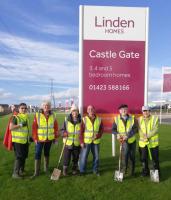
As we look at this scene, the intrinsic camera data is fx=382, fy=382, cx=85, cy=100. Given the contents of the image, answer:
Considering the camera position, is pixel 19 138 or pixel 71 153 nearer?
pixel 19 138

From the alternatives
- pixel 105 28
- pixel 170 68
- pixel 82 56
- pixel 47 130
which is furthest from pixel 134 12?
pixel 170 68

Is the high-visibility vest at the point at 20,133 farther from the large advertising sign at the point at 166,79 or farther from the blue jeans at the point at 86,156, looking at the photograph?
the large advertising sign at the point at 166,79

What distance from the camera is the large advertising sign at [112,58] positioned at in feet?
38.3

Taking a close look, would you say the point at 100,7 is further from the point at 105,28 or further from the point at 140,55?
the point at 140,55

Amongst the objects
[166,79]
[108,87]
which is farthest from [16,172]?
[166,79]

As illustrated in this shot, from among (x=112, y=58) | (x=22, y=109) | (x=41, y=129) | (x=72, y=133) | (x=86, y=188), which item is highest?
(x=112, y=58)

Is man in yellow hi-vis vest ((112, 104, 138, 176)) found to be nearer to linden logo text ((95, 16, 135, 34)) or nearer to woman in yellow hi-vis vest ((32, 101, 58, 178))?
woman in yellow hi-vis vest ((32, 101, 58, 178))

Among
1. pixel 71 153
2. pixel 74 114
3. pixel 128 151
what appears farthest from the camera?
pixel 71 153

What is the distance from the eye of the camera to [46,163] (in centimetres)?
1012

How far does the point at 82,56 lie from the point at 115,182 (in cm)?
421

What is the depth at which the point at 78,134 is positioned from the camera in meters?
9.91

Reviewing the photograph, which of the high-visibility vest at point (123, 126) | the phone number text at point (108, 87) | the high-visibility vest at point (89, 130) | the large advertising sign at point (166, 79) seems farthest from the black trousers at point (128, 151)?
the large advertising sign at point (166, 79)

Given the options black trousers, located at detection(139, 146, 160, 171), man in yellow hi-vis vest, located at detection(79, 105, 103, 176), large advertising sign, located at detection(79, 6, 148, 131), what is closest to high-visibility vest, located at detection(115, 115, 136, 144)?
man in yellow hi-vis vest, located at detection(79, 105, 103, 176)

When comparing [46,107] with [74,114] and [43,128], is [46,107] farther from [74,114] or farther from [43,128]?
[74,114]
